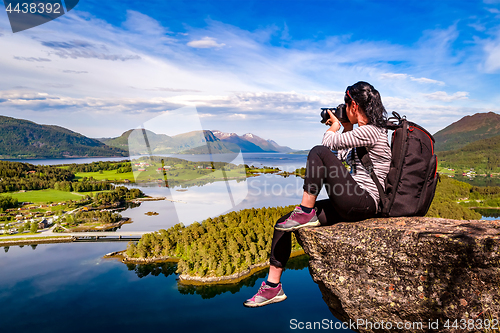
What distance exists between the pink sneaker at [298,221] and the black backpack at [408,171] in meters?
0.85

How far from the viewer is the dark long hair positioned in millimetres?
3234

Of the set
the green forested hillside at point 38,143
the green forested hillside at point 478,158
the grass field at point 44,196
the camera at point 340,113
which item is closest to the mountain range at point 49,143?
the green forested hillside at point 38,143

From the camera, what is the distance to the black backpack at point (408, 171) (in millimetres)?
3156

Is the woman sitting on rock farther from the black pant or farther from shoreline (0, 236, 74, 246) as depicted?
shoreline (0, 236, 74, 246)

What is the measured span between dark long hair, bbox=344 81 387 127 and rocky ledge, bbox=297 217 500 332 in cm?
121

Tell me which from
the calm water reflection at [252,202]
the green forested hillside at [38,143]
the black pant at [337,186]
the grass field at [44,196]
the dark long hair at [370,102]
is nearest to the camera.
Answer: the black pant at [337,186]

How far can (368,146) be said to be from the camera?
326 cm

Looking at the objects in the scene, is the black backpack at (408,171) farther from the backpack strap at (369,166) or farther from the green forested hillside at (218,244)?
the green forested hillside at (218,244)

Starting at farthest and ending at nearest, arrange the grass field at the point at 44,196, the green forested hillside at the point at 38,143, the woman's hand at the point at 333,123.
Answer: the green forested hillside at the point at 38,143 < the grass field at the point at 44,196 < the woman's hand at the point at 333,123

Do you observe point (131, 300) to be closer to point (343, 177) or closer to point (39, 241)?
point (343, 177)

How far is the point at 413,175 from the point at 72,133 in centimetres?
22636

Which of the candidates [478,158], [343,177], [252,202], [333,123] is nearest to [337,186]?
[343,177]

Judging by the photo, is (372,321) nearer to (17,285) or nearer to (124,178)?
(17,285)

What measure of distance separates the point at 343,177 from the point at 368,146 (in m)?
0.52
